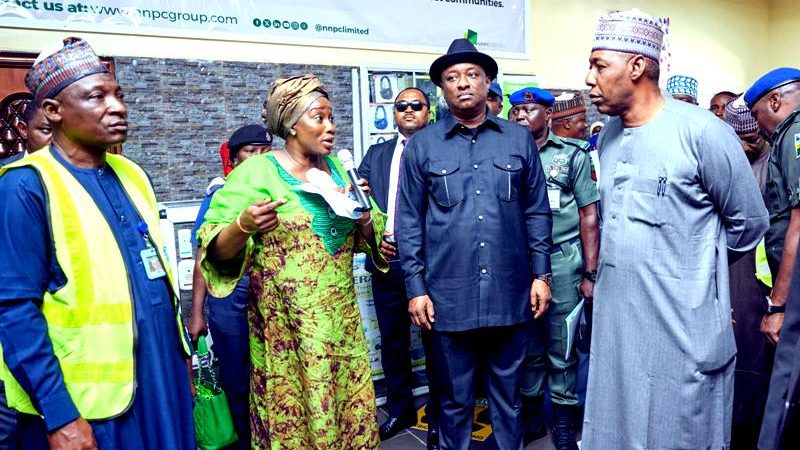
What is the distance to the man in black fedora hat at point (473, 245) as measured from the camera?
9.26ft

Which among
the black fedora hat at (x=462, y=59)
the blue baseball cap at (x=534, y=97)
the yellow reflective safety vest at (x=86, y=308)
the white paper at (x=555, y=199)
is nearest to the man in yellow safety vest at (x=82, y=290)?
the yellow reflective safety vest at (x=86, y=308)

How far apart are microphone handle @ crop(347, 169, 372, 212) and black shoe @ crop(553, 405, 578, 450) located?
1789mm

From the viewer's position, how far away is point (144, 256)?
6.11 feet

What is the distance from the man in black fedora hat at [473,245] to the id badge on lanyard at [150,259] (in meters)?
1.30

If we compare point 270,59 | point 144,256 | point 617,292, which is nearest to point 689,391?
point 617,292

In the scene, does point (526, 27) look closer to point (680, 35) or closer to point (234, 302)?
point (680, 35)

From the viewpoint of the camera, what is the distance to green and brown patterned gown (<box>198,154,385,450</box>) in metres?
2.29

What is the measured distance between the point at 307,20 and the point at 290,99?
2.63 meters

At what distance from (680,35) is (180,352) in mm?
7598

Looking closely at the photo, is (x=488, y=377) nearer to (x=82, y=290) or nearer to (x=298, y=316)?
(x=298, y=316)

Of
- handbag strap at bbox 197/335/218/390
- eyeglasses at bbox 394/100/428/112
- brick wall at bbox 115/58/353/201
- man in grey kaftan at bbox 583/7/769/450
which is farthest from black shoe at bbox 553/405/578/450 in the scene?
brick wall at bbox 115/58/353/201

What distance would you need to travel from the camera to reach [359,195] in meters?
2.35

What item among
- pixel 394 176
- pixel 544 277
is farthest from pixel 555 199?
pixel 394 176

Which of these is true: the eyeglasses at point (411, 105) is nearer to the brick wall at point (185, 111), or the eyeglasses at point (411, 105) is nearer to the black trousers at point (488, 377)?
the brick wall at point (185, 111)
